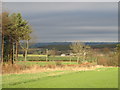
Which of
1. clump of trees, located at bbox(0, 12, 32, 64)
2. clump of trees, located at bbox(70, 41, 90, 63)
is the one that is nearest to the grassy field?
clump of trees, located at bbox(0, 12, 32, 64)

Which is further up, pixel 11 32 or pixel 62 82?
pixel 11 32

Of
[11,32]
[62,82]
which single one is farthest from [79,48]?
[62,82]

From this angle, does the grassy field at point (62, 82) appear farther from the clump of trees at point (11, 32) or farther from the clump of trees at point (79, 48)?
the clump of trees at point (79, 48)

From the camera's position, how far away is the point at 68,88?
553 inches

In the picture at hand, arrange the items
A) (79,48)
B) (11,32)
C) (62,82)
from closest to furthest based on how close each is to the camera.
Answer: (62,82) < (11,32) < (79,48)

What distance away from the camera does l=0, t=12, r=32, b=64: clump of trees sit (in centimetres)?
4493

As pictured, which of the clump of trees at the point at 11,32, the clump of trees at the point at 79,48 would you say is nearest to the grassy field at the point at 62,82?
the clump of trees at the point at 11,32

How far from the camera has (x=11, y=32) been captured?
48.2 m

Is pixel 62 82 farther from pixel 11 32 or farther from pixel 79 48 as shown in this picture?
pixel 79 48

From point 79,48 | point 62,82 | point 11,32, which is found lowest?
point 62,82

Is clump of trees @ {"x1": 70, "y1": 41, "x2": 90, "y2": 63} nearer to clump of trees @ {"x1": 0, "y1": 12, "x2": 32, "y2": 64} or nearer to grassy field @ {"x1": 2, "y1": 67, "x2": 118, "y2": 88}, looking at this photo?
clump of trees @ {"x1": 0, "y1": 12, "x2": 32, "y2": 64}

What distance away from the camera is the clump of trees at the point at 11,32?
4493 centimetres

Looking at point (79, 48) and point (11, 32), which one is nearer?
point (11, 32)

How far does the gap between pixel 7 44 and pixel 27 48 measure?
12.8 metres
